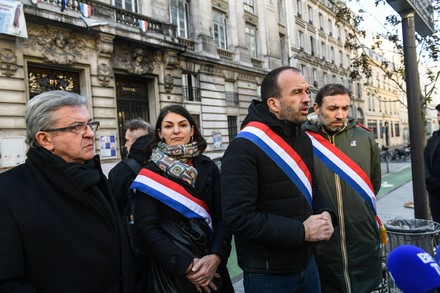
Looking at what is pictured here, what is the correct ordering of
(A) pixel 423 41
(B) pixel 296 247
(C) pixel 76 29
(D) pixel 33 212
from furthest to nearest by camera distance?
(C) pixel 76 29 < (A) pixel 423 41 < (B) pixel 296 247 < (D) pixel 33 212

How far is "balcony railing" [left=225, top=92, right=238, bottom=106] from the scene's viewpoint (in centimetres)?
2009

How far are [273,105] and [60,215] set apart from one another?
139cm

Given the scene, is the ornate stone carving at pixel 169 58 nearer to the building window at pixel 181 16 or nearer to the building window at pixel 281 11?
the building window at pixel 181 16

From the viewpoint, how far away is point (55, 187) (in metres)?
1.71

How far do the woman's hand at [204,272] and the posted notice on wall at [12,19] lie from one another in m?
10.6

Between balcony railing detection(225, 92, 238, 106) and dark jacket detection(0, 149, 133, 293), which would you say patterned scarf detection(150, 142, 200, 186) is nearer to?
dark jacket detection(0, 149, 133, 293)

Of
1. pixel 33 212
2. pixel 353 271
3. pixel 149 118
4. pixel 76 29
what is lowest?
pixel 353 271

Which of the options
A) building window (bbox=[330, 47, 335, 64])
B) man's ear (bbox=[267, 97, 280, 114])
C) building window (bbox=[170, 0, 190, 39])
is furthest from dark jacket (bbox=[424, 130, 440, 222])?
building window (bbox=[330, 47, 335, 64])

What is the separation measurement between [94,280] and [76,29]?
12.1 m

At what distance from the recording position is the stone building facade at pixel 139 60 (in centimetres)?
1094

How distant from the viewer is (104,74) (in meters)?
12.9

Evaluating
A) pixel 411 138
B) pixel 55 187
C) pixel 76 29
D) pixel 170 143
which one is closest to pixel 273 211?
pixel 170 143

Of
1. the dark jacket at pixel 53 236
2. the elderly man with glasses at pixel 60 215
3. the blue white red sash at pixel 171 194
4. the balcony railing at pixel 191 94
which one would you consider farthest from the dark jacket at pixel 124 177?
the balcony railing at pixel 191 94

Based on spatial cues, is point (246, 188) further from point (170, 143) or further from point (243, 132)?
point (170, 143)
